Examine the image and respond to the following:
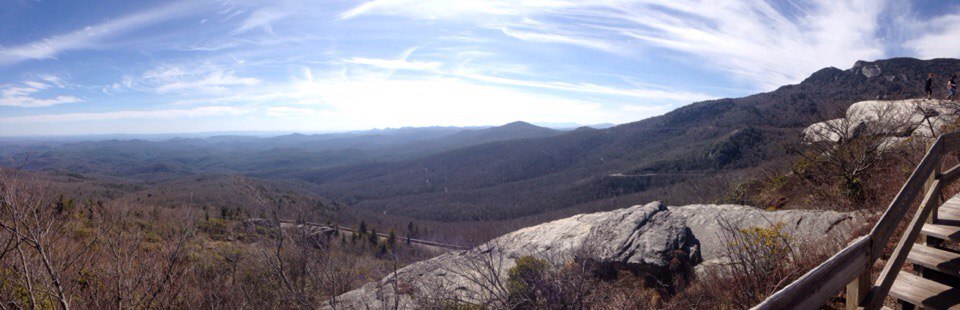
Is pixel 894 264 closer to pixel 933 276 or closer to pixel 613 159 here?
pixel 933 276

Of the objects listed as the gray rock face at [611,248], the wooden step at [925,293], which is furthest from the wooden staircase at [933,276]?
the gray rock face at [611,248]

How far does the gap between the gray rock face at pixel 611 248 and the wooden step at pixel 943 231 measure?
157 inches

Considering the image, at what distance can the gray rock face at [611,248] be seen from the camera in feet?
33.7

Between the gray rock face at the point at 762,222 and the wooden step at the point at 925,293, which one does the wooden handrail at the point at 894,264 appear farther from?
the gray rock face at the point at 762,222

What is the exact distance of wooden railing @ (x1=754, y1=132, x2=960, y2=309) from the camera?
2562 mm

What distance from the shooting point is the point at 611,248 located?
11.5 meters

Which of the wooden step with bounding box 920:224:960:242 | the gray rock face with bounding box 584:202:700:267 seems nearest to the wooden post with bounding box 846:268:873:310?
the wooden step with bounding box 920:224:960:242

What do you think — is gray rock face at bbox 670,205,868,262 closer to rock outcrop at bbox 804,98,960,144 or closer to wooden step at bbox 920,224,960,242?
wooden step at bbox 920,224,960,242

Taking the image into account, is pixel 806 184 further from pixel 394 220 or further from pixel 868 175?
pixel 394 220

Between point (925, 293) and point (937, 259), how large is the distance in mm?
695

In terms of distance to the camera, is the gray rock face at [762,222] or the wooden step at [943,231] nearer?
the wooden step at [943,231]

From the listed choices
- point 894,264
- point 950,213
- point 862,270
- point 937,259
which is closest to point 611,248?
point 950,213

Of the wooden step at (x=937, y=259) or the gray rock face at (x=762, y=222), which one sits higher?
the wooden step at (x=937, y=259)

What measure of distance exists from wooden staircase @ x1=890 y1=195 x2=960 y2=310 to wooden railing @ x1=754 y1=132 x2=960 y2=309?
30.4 inches
